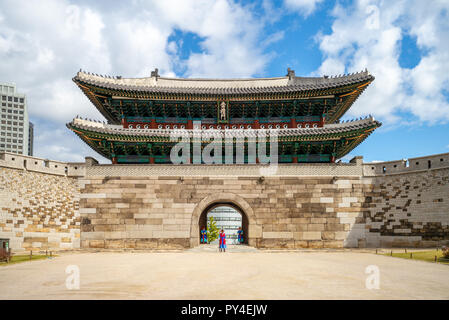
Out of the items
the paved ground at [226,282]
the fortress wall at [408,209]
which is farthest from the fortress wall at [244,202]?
the paved ground at [226,282]

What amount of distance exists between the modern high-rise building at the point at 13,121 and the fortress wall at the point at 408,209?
92.6 m

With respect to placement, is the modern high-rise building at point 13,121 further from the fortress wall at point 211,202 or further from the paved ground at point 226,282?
the paved ground at point 226,282

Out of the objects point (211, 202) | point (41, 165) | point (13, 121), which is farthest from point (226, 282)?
point (13, 121)

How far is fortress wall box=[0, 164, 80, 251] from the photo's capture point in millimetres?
17641

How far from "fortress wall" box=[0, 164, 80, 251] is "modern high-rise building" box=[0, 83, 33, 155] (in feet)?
264

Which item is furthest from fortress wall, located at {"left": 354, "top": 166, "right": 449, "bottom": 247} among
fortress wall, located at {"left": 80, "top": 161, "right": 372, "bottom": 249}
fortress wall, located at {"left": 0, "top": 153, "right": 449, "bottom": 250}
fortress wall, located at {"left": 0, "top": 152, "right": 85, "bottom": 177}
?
fortress wall, located at {"left": 0, "top": 152, "right": 85, "bottom": 177}

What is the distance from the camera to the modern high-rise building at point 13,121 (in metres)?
87.6

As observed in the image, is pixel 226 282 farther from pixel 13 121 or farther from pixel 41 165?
pixel 13 121

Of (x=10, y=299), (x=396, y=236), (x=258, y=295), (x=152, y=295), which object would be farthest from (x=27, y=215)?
(x=396, y=236)

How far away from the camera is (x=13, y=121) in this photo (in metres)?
88.9

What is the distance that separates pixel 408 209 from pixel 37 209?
22.2 meters

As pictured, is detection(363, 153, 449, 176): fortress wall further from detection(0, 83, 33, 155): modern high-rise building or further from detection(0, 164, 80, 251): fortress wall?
detection(0, 83, 33, 155): modern high-rise building

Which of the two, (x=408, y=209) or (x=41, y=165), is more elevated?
(x=41, y=165)

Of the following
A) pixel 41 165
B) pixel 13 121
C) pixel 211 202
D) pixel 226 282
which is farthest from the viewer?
pixel 13 121
